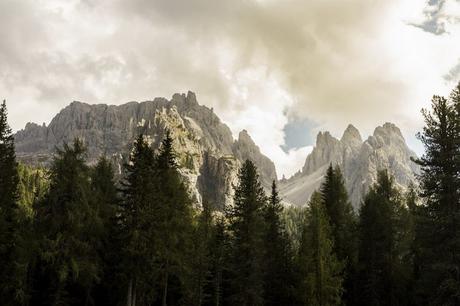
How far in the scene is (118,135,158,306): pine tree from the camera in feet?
98.2

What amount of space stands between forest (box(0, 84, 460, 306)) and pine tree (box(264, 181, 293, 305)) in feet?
0.37

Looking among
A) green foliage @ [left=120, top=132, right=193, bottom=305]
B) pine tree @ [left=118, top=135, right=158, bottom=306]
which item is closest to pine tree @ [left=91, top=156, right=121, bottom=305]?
pine tree @ [left=118, top=135, right=158, bottom=306]

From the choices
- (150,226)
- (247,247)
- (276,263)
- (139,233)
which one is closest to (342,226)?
(276,263)

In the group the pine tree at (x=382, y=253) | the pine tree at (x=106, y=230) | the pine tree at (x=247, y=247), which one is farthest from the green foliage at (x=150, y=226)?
the pine tree at (x=382, y=253)

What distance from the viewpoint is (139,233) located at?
97.7 feet

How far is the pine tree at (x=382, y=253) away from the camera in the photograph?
41.9 m

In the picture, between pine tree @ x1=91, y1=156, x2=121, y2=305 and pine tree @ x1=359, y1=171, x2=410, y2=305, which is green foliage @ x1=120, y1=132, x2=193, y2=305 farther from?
pine tree @ x1=359, y1=171, x2=410, y2=305

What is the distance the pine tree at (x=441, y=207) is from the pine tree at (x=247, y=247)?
14846mm

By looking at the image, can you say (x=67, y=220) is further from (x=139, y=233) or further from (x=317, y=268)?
(x=317, y=268)

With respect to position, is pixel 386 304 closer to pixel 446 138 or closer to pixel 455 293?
pixel 455 293

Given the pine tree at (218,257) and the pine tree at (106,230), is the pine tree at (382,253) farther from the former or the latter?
the pine tree at (106,230)

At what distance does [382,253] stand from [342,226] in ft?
15.0

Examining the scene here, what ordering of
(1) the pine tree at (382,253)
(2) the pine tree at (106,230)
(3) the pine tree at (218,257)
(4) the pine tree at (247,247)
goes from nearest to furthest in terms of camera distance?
(2) the pine tree at (106,230)
(4) the pine tree at (247,247)
(1) the pine tree at (382,253)
(3) the pine tree at (218,257)

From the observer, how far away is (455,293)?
24469 millimetres
